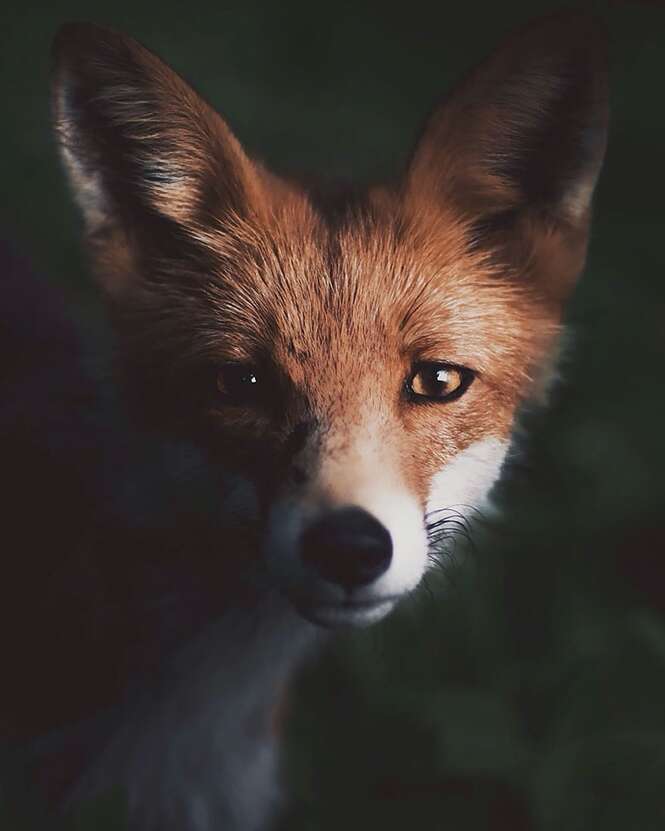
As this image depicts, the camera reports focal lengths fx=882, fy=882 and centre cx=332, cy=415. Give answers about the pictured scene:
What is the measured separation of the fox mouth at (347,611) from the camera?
1681mm

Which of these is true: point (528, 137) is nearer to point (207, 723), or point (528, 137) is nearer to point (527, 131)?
point (527, 131)

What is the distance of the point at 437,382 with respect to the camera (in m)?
1.83

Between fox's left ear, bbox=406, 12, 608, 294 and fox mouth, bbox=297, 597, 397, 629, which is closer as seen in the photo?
fox mouth, bbox=297, 597, 397, 629

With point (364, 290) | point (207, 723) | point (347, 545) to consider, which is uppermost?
point (364, 290)

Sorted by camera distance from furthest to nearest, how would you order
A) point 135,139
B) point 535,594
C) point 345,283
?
point 535,594 < point 135,139 < point 345,283

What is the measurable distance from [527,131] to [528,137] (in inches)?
0.6

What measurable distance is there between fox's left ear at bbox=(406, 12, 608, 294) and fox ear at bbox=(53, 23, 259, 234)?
1.44 feet

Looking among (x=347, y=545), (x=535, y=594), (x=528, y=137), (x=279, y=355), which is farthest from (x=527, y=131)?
(x=535, y=594)

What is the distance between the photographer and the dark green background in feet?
7.98

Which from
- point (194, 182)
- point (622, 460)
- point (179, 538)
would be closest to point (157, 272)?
point (194, 182)

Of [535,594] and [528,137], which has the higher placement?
[528,137]

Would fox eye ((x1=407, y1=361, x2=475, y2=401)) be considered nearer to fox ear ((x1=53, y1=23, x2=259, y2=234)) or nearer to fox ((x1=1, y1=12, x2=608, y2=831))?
fox ((x1=1, y1=12, x2=608, y2=831))

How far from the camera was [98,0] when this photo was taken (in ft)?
14.3

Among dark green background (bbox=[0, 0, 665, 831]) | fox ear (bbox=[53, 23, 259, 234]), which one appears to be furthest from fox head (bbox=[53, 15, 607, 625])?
dark green background (bbox=[0, 0, 665, 831])
